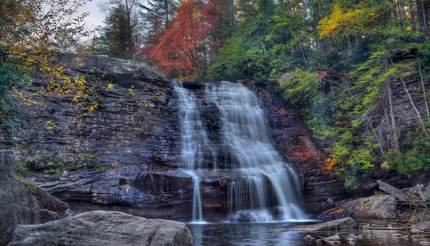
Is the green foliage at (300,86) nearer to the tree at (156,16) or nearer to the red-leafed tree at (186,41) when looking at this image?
the red-leafed tree at (186,41)

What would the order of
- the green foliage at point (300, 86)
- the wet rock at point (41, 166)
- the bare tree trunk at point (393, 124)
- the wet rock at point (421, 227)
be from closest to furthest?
the wet rock at point (421, 227)
the wet rock at point (41, 166)
the bare tree trunk at point (393, 124)
the green foliage at point (300, 86)

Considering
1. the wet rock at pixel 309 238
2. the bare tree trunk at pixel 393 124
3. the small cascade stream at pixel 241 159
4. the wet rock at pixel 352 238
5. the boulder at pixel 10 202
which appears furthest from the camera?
the bare tree trunk at pixel 393 124

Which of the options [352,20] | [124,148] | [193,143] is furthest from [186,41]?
[124,148]

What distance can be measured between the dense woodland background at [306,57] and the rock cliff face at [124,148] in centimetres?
76

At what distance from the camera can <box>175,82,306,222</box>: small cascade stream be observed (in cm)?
1429

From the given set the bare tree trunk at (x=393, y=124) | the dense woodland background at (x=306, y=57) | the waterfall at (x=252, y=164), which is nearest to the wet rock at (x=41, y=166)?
the dense woodland background at (x=306, y=57)

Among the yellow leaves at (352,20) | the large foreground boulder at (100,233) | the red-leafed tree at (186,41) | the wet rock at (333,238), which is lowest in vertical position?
the wet rock at (333,238)

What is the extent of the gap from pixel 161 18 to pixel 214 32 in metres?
7.52

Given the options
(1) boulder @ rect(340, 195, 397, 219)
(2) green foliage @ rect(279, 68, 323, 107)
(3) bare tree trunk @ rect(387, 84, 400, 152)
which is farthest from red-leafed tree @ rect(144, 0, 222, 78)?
(1) boulder @ rect(340, 195, 397, 219)

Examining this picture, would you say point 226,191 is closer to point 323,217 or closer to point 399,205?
point 323,217

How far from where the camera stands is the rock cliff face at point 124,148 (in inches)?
520

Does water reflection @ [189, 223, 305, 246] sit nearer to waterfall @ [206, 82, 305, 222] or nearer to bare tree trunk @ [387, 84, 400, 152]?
waterfall @ [206, 82, 305, 222]

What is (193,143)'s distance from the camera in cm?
1686

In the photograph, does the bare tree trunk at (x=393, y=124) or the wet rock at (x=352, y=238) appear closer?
the wet rock at (x=352, y=238)
